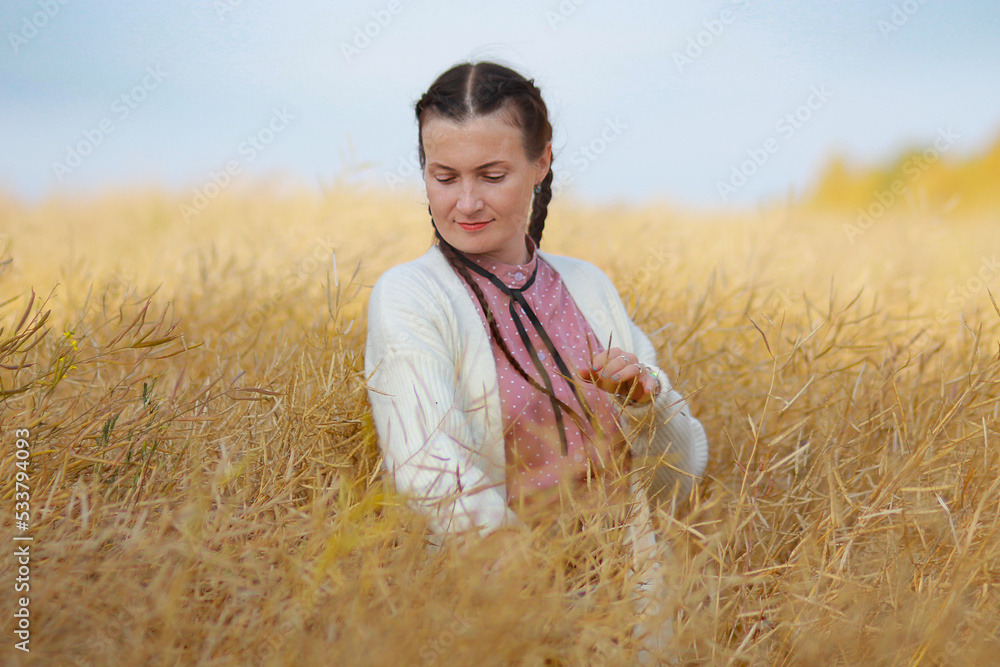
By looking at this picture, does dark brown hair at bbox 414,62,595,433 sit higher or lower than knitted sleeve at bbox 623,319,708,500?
higher

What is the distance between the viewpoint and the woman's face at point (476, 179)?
1.61 meters

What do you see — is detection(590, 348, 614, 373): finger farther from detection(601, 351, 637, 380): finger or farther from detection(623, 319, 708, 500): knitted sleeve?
detection(623, 319, 708, 500): knitted sleeve

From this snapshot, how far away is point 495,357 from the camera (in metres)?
1.62

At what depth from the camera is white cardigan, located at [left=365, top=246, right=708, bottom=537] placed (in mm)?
1370

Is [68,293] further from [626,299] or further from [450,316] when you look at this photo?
[626,299]

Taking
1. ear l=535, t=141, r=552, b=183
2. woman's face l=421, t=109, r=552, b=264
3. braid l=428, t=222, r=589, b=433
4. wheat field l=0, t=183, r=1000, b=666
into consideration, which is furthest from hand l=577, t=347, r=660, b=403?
ear l=535, t=141, r=552, b=183

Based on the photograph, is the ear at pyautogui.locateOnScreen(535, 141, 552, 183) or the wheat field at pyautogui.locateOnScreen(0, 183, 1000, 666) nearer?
the wheat field at pyautogui.locateOnScreen(0, 183, 1000, 666)

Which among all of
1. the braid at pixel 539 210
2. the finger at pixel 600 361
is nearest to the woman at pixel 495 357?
the finger at pixel 600 361

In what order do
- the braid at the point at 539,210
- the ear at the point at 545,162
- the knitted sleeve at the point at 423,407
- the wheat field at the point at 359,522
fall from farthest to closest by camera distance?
the braid at the point at 539,210, the ear at the point at 545,162, the knitted sleeve at the point at 423,407, the wheat field at the point at 359,522

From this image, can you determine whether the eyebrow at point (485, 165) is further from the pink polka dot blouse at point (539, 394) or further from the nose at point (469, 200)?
the pink polka dot blouse at point (539, 394)

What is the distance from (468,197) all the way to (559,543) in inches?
28.9

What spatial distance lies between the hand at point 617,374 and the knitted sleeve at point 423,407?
0.27 metres

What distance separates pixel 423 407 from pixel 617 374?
0.37 m

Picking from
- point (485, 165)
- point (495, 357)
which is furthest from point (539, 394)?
point (485, 165)
